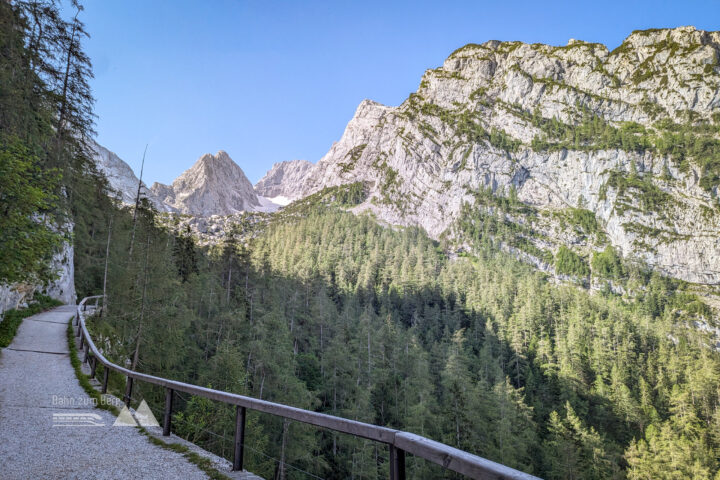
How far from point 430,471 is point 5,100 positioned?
35.9m

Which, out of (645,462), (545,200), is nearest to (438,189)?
(545,200)

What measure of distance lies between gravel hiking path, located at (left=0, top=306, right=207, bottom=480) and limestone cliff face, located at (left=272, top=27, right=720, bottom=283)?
153m

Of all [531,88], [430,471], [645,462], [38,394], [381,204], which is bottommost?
[645,462]

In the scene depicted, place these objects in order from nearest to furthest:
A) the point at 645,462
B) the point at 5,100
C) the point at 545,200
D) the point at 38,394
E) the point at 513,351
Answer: the point at 38,394 < the point at 5,100 < the point at 645,462 < the point at 513,351 < the point at 545,200

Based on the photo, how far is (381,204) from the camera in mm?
177750

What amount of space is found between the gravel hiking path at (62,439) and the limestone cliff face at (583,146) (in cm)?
15308

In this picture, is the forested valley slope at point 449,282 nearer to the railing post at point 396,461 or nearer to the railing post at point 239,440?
the railing post at point 239,440

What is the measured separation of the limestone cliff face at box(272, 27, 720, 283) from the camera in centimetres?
14075

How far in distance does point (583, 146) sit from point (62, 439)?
639 feet

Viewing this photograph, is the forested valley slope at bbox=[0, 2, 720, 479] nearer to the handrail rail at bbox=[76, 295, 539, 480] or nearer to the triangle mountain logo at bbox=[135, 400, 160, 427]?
the handrail rail at bbox=[76, 295, 539, 480]

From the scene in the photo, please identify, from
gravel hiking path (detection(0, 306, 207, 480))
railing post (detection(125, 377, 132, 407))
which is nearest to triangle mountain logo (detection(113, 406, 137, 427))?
gravel hiking path (detection(0, 306, 207, 480))

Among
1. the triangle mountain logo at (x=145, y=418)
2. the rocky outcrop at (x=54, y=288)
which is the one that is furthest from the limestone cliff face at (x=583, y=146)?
the triangle mountain logo at (x=145, y=418)

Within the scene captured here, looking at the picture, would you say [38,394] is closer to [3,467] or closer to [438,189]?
[3,467]

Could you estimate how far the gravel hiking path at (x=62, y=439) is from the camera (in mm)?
4724
